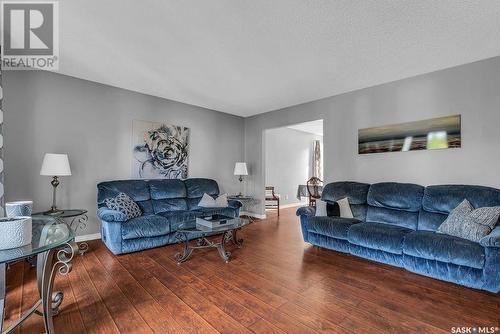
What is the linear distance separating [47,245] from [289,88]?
3.71 meters

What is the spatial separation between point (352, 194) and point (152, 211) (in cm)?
324

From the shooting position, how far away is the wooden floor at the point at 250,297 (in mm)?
1750

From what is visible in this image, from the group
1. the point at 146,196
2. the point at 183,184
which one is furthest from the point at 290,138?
the point at 146,196

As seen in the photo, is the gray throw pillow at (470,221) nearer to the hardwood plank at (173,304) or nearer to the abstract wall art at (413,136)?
the abstract wall art at (413,136)

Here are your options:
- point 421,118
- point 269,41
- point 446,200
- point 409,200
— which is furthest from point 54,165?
point 421,118

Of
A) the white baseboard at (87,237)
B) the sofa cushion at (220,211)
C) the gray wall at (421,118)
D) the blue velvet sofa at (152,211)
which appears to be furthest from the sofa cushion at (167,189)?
the gray wall at (421,118)

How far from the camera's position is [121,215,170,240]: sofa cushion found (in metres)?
3.14

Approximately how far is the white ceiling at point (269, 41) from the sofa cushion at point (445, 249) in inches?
82.3

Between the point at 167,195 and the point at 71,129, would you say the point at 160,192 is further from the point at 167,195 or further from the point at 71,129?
the point at 71,129

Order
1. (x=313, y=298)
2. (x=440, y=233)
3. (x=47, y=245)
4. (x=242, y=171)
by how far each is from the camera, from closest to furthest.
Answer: (x=47, y=245) < (x=313, y=298) < (x=440, y=233) < (x=242, y=171)

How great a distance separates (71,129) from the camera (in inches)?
142

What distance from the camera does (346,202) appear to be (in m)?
3.60

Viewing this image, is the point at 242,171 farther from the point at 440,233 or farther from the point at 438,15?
the point at 438,15

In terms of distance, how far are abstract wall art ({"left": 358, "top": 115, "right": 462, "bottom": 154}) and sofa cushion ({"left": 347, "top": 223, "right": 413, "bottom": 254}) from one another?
1279mm
